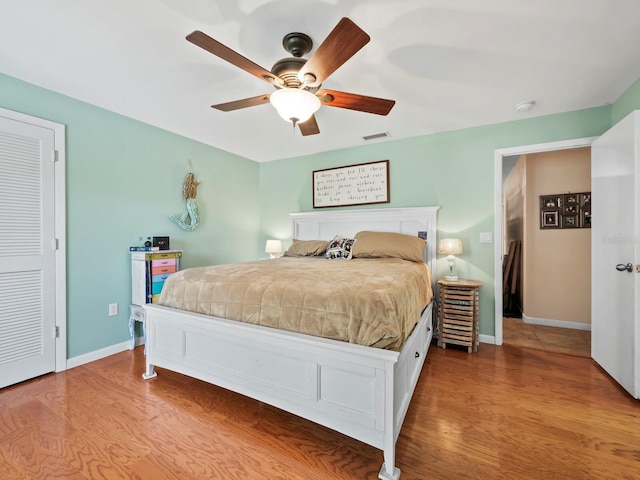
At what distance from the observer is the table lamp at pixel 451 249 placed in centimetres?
309

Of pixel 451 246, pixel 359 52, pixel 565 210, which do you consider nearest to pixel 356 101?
pixel 359 52

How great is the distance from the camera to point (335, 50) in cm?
143

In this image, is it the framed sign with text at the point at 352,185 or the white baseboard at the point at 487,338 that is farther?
the framed sign with text at the point at 352,185

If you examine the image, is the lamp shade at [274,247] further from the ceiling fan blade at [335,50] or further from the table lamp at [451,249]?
the ceiling fan blade at [335,50]

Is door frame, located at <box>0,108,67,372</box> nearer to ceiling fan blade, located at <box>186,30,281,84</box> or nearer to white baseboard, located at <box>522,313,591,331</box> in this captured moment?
ceiling fan blade, located at <box>186,30,281,84</box>

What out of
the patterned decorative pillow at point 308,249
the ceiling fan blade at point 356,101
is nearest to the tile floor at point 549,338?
the patterned decorative pillow at point 308,249

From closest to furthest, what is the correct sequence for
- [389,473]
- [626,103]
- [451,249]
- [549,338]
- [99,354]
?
1. [389,473]
2. [626,103]
3. [99,354]
4. [451,249]
5. [549,338]

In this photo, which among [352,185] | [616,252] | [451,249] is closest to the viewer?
[616,252]

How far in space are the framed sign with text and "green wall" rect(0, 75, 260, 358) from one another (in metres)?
1.66

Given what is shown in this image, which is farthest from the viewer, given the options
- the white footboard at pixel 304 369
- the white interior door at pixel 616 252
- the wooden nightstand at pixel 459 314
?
the wooden nightstand at pixel 459 314

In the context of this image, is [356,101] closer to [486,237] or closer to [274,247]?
[486,237]

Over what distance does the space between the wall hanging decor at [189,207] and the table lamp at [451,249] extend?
3.00m

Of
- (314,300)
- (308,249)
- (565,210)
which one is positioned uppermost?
(565,210)

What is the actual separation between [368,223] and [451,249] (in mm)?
1094
